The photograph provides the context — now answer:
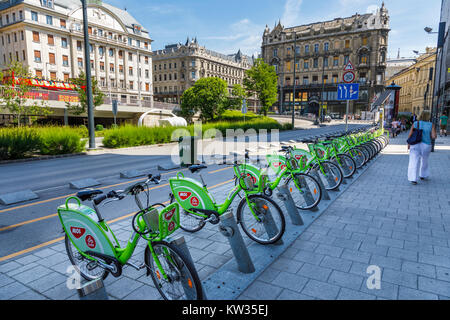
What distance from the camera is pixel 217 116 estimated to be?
1781 inches

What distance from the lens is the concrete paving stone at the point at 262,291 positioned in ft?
10.2

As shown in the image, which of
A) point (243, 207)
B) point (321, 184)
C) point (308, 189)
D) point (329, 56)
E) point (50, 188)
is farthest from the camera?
point (329, 56)

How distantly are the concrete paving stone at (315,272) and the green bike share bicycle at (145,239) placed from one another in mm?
1429

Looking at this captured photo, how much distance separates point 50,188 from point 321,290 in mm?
7510

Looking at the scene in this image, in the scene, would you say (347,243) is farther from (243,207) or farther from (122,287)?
(122,287)

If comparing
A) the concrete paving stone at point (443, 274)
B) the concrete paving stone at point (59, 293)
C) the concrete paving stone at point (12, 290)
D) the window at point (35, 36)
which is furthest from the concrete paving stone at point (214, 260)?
the window at point (35, 36)

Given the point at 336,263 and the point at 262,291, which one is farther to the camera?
the point at 336,263

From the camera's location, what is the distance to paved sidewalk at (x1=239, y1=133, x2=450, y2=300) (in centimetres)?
320

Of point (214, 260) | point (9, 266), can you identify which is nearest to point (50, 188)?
point (9, 266)

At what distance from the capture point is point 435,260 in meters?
3.84

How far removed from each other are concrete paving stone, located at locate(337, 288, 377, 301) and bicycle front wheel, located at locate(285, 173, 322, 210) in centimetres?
257

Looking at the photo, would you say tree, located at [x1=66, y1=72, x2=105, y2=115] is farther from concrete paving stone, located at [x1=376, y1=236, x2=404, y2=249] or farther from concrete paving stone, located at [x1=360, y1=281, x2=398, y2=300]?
concrete paving stone, located at [x1=360, y1=281, x2=398, y2=300]

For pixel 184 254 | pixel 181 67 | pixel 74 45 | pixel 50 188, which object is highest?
pixel 181 67

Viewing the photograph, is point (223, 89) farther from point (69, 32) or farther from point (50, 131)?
point (50, 131)
